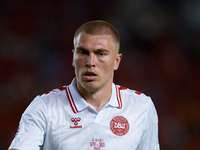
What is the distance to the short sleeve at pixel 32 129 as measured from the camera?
7.31ft

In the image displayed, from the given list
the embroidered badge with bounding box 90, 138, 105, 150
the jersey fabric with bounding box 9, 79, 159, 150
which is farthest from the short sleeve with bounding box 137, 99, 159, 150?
the embroidered badge with bounding box 90, 138, 105, 150

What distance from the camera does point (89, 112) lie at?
8.36 feet

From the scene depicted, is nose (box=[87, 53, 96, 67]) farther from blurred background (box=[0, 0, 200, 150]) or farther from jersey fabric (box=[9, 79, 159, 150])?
blurred background (box=[0, 0, 200, 150])

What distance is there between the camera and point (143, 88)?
482cm

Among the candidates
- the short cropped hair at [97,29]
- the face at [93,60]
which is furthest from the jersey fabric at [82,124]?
the short cropped hair at [97,29]

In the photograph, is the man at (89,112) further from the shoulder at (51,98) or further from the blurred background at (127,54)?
the blurred background at (127,54)

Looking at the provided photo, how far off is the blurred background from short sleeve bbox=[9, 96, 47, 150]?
7.54ft

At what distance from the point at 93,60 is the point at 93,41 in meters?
0.14

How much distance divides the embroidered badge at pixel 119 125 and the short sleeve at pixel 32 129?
52cm

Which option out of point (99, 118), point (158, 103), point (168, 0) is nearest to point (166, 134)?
point (158, 103)

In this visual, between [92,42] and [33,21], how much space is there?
8.93 feet

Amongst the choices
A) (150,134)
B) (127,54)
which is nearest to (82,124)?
(150,134)

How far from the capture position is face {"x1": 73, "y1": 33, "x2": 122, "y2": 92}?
2387 mm

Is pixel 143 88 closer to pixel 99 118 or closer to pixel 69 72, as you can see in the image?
pixel 69 72
